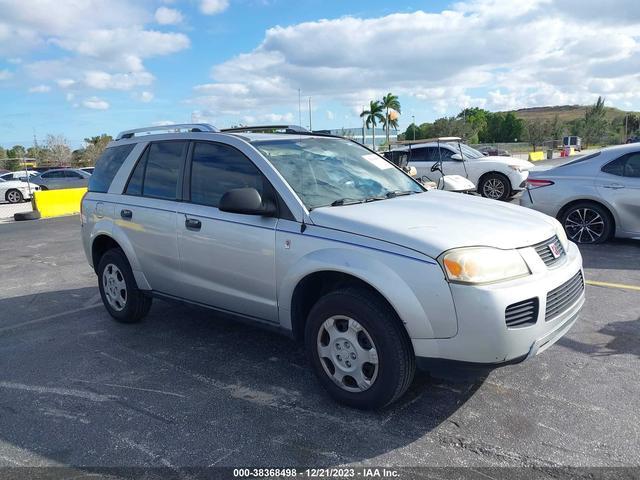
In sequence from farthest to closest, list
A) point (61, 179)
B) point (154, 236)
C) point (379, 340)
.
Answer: point (61, 179)
point (154, 236)
point (379, 340)

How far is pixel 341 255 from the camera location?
3.28 meters

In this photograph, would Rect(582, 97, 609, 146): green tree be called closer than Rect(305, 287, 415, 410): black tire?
No

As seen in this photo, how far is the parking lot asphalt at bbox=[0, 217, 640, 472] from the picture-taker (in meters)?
2.96

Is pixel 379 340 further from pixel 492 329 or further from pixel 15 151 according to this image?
pixel 15 151

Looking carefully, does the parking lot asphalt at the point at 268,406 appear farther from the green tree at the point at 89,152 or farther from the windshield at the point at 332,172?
the green tree at the point at 89,152

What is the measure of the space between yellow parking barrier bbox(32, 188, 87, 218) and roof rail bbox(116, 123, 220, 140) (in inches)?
508

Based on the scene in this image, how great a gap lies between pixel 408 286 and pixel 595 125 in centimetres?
8355

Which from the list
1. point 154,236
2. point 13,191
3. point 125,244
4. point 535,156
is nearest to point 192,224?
point 154,236

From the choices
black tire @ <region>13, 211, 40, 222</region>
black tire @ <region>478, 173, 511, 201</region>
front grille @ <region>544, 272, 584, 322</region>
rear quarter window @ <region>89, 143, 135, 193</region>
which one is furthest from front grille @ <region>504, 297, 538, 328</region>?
black tire @ <region>13, 211, 40, 222</region>

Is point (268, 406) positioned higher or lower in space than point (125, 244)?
lower

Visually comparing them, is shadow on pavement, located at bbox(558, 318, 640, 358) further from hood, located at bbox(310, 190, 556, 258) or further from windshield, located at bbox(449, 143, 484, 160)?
windshield, located at bbox(449, 143, 484, 160)

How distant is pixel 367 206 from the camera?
3.70 meters

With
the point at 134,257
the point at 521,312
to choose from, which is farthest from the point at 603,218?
the point at 134,257

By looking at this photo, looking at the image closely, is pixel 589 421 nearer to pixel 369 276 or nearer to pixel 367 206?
pixel 369 276
